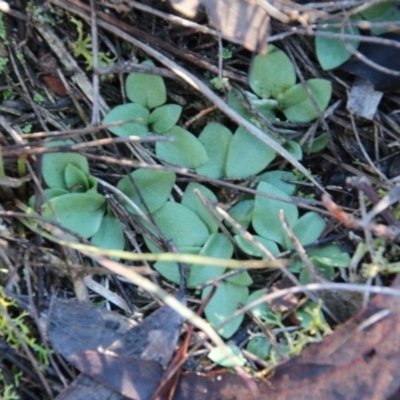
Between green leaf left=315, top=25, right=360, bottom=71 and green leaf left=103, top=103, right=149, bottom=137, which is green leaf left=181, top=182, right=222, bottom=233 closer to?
green leaf left=103, top=103, right=149, bottom=137

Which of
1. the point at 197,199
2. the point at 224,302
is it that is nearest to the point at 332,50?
the point at 197,199

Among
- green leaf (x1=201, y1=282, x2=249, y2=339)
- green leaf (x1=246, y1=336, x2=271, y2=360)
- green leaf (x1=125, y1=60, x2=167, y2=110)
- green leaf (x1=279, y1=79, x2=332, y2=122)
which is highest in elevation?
Result: green leaf (x1=279, y1=79, x2=332, y2=122)

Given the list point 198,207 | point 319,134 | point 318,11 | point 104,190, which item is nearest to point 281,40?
point 318,11

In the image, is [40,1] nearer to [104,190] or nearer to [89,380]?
[104,190]

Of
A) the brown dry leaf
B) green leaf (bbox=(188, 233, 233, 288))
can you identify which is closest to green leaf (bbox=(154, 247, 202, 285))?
green leaf (bbox=(188, 233, 233, 288))

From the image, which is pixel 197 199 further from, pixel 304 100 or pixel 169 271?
pixel 304 100

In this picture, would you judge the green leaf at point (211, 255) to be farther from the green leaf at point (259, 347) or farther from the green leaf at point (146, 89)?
the green leaf at point (146, 89)
